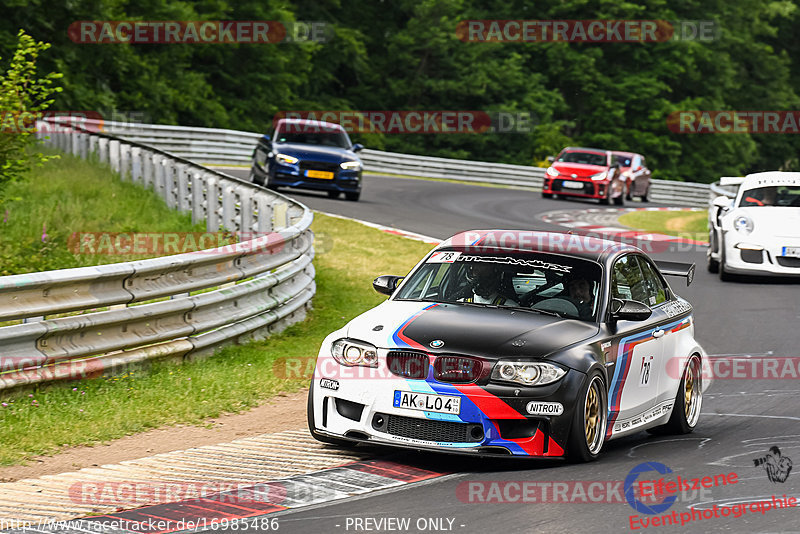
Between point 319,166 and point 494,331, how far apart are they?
17.9 metres

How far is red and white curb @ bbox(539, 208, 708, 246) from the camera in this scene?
24.5 metres

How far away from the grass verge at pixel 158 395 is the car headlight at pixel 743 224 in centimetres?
671

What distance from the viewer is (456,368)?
7.14 m

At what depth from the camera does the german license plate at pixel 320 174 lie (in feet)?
81.5

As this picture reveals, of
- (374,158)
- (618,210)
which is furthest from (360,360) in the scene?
(374,158)

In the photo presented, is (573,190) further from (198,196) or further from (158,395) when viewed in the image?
(158,395)

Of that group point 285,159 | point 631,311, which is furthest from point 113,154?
point 631,311

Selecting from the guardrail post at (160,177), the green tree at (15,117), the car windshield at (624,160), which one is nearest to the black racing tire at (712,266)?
the guardrail post at (160,177)

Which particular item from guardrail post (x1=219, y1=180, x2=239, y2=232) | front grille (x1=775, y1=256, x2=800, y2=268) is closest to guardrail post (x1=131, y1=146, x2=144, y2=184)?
guardrail post (x1=219, y1=180, x2=239, y2=232)

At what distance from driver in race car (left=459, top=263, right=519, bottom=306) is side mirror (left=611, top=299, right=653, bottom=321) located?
65 centimetres

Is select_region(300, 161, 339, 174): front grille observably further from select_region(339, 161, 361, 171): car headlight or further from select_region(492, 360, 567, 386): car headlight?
select_region(492, 360, 567, 386): car headlight

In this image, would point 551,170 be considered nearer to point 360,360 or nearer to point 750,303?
point 750,303

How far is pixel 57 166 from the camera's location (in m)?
20.5

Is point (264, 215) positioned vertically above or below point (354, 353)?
below
